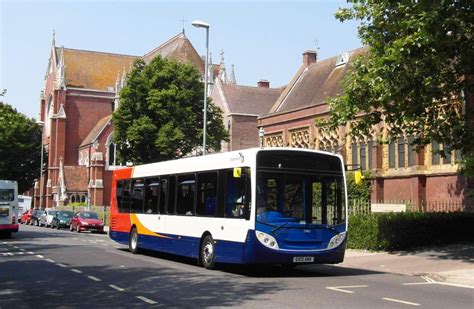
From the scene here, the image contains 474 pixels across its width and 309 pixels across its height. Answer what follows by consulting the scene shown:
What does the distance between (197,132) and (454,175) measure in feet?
54.5

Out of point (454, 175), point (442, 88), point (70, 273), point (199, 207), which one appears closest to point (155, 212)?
point (199, 207)

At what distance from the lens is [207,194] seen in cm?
1535

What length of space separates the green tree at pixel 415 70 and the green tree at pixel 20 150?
207ft

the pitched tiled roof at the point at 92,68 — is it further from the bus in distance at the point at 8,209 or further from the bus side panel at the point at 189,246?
the bus side panel at the point at 189,246

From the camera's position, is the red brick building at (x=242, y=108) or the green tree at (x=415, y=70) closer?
the green tree at (x=415, y=70)

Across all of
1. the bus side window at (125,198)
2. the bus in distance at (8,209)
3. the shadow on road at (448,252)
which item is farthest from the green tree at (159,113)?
the shadow on road at (448,252)

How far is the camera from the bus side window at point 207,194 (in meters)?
15.0

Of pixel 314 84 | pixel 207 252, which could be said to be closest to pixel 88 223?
pixel 314 84

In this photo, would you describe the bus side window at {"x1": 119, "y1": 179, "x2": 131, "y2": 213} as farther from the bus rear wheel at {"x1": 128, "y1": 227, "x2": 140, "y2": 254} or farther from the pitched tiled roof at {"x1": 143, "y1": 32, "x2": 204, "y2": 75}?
the pitched tiled roof at {"x1": 143, "y1": 32, "x2": 204, "y2": 75}

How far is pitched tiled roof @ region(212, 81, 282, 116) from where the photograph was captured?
5956cm

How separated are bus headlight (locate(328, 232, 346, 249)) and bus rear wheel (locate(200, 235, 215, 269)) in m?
3.00

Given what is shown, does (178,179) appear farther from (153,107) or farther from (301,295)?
(153,107)

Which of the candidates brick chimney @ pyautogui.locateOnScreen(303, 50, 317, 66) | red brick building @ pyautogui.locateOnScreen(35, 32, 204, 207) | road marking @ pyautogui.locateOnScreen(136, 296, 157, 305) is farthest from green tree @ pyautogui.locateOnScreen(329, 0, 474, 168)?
red brick building @ pyautogui.locateOnScreen(35, 32, 204, 207)

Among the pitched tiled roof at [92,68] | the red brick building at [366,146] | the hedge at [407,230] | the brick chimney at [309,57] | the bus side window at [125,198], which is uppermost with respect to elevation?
the pitched tiled roof at [92,68]
